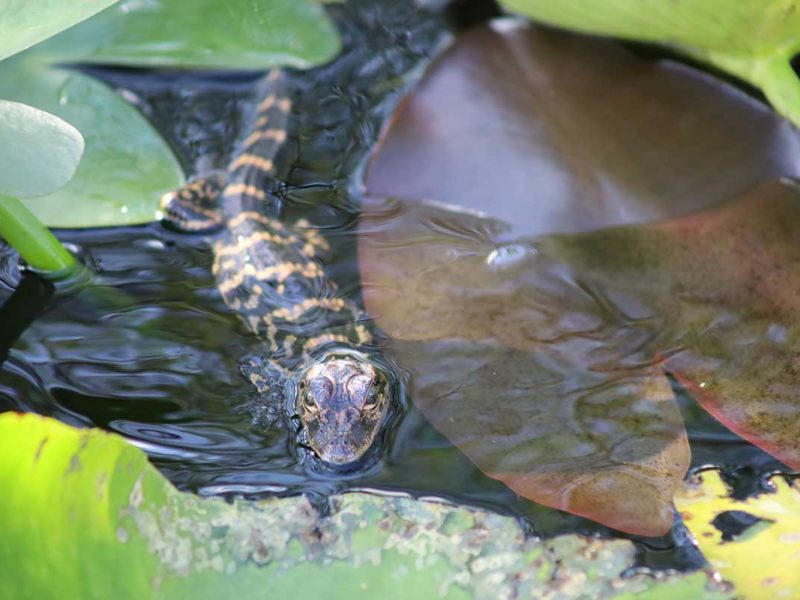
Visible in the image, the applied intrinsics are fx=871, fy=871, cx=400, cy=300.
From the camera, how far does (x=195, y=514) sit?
2012 millimetres

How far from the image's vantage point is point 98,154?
312 centimetres

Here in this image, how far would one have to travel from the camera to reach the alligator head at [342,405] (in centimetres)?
263

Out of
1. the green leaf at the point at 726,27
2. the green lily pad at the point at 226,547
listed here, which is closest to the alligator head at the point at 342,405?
the green lily pad at the point at 226,547

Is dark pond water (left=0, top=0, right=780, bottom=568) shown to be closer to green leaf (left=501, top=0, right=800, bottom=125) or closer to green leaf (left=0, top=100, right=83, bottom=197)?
green leaf (left=0, top=100, right=83, bottom=197)

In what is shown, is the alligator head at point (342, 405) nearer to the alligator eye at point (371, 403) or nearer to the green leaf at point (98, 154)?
the alligator eye at point (371, 403)

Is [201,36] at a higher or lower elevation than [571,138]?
higher

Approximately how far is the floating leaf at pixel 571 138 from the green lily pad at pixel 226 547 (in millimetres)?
1313

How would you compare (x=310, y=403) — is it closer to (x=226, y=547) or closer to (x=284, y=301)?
(x=284, y=301)

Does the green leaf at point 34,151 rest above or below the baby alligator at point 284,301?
above

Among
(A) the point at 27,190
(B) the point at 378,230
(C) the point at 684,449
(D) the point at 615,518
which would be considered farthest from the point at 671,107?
(A) the point at 27,190

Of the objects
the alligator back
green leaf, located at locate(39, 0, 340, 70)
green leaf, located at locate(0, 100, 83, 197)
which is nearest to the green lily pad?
green leaf, located at locate(0, 100, 83, 197)

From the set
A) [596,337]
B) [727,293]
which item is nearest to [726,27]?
[727,293]

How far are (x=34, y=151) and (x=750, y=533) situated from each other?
6.35 feet

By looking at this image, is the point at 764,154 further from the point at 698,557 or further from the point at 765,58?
the point at 698,557
